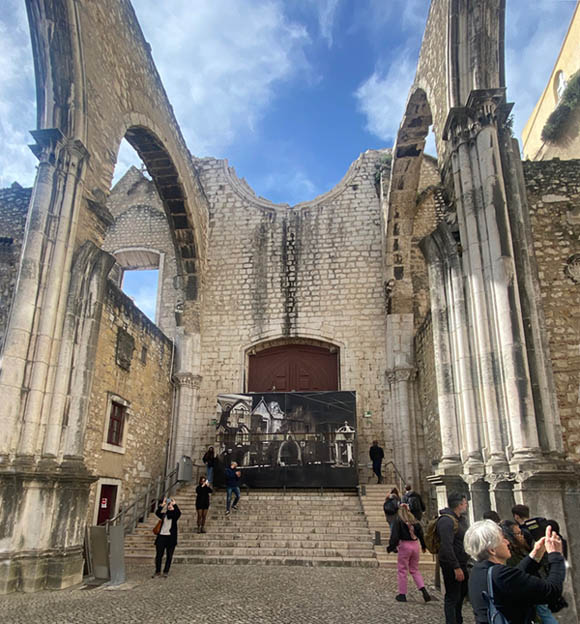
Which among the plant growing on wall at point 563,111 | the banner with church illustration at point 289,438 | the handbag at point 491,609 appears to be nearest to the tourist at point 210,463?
the banner with church illustration at point 289,438

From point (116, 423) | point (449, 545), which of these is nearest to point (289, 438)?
point (116, 423)

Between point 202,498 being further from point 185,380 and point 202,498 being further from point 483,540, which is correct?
point 483,540

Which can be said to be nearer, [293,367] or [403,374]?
[403,374]

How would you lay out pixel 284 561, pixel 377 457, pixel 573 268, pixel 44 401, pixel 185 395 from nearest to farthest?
pixel 44 401
pixel 573 268
pixel 284 561
pixel 377 457
pixel 185 395

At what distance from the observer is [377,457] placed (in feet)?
39.8

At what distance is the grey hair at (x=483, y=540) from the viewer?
2.44m

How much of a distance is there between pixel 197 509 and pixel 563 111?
51.0ft

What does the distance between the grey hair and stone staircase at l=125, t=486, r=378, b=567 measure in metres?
6.08

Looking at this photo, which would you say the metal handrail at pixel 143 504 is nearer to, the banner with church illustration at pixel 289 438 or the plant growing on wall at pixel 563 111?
the banner with church illustration at pixel 289 438

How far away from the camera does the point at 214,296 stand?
15023 mm

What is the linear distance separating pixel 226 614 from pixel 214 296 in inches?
428

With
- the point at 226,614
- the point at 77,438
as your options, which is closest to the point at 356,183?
the point at 77,438

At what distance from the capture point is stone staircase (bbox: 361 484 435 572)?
7.88m

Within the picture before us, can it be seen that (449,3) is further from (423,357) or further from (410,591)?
(410,591)
